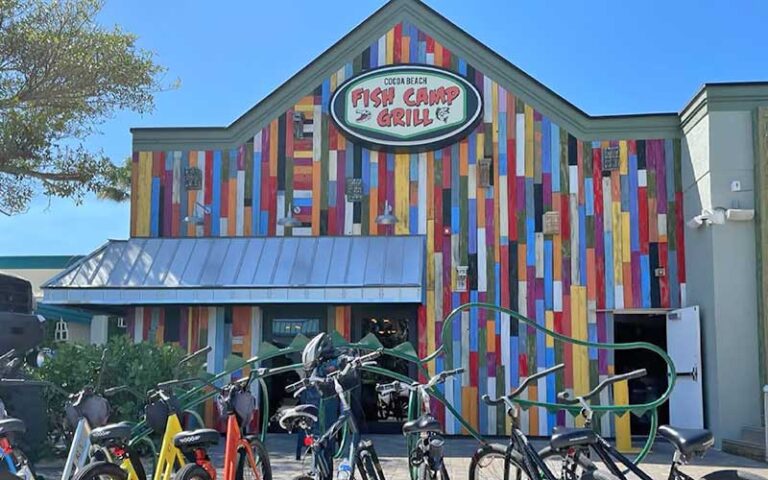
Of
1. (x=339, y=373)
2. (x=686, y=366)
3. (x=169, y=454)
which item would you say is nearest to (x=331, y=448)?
(x=339, y=373)

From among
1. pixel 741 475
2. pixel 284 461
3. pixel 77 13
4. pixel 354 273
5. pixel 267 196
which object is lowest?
pixel 284 461

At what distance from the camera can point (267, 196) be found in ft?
39.7

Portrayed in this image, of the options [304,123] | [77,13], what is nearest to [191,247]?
[304,123]

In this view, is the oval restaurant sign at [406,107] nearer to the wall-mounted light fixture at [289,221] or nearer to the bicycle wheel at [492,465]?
the wall-mounted light fixture at [289,221]

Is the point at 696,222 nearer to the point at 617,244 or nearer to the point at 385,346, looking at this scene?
the point at 617,244

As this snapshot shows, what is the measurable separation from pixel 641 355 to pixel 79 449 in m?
9.48

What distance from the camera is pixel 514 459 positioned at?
513cm

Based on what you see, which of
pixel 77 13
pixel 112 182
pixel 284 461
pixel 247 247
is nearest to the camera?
pixel 284 461

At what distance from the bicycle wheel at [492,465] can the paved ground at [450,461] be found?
2075 millimetres

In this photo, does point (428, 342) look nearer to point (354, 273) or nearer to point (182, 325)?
point (354, 273)

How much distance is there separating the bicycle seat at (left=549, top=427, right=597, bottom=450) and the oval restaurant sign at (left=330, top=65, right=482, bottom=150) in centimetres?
770

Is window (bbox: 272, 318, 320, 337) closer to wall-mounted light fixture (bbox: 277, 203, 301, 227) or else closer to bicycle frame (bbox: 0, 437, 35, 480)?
wall-mounted light fixture (bbox: 277, 203, 301, 227)

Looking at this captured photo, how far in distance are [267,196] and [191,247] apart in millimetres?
1406

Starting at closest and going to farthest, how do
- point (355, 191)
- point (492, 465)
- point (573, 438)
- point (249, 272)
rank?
point (573, 438) < point (492, 465) < point (249, 272) < point (355, 191)
